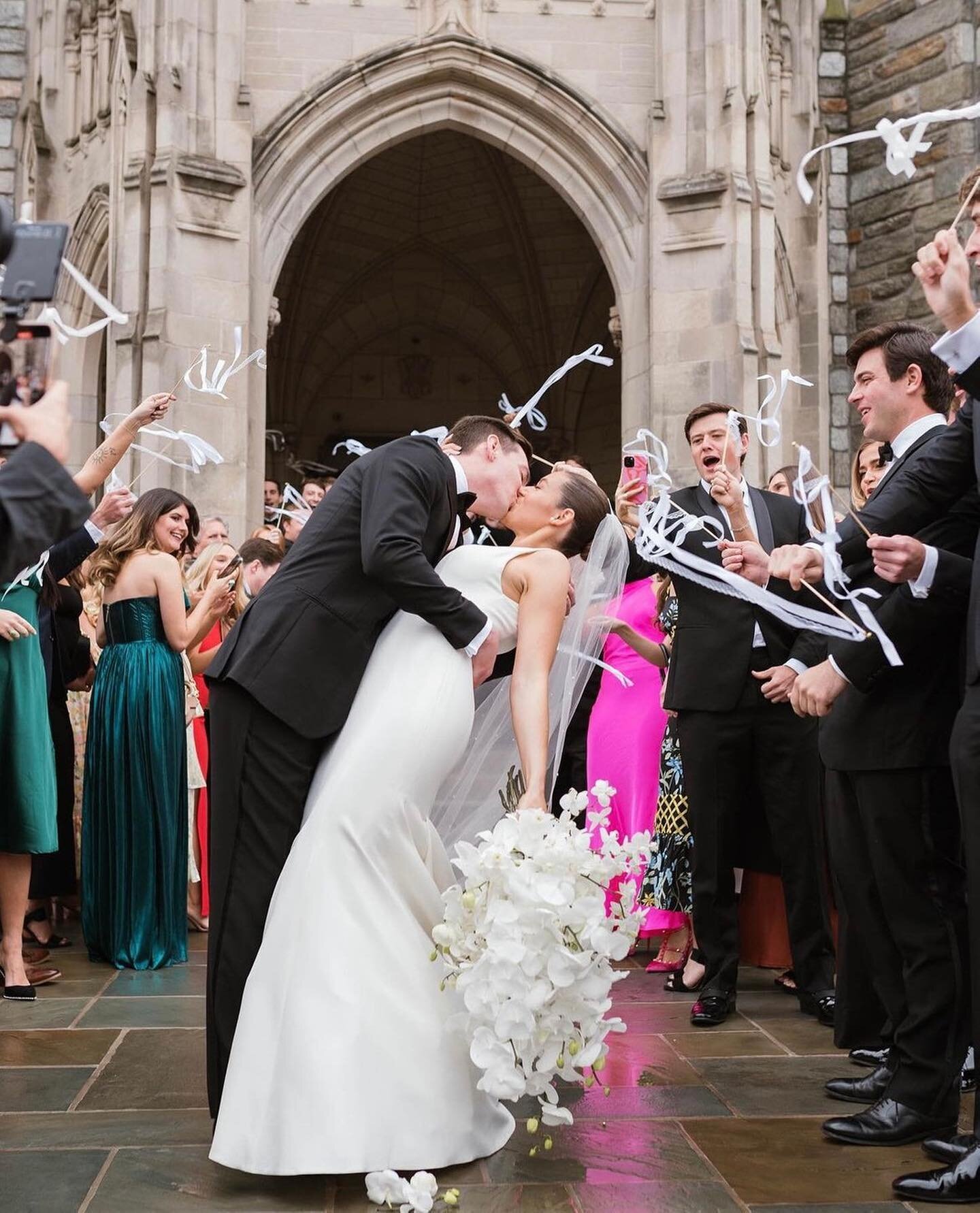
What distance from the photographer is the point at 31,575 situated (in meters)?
5.75

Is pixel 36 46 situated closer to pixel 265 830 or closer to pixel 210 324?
pixel 210 324

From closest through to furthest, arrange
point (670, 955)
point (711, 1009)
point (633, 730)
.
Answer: point (711, 1009) < point (670, 955) < point (633, 730)

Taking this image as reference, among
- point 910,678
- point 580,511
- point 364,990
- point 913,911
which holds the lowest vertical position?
point 364,990

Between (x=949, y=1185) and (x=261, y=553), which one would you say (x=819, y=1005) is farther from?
(x=261, y=553)

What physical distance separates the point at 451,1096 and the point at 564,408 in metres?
18.5

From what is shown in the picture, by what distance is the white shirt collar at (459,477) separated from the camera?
3963 mm

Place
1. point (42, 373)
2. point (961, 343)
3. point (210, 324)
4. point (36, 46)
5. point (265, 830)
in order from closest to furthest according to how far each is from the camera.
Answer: point (42, 373), point (961, 343), point (265, 830), point (210, 324), point (36, 46)

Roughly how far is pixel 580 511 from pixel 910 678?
1.13 meters

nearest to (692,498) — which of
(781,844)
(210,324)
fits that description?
(781,844)

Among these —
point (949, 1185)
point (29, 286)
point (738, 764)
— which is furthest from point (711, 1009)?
point (29, 286)

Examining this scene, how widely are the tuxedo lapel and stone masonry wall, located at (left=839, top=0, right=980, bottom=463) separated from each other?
1100cm

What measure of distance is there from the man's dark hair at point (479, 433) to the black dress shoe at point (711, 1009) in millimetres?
2290

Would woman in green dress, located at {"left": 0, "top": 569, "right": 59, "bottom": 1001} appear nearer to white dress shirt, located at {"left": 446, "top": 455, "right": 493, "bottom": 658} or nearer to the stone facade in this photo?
white dress shirt, located at {"left": 446, "top": 455, "right": 493, "bottom": 658}

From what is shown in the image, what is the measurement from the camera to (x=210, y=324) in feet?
42.8
